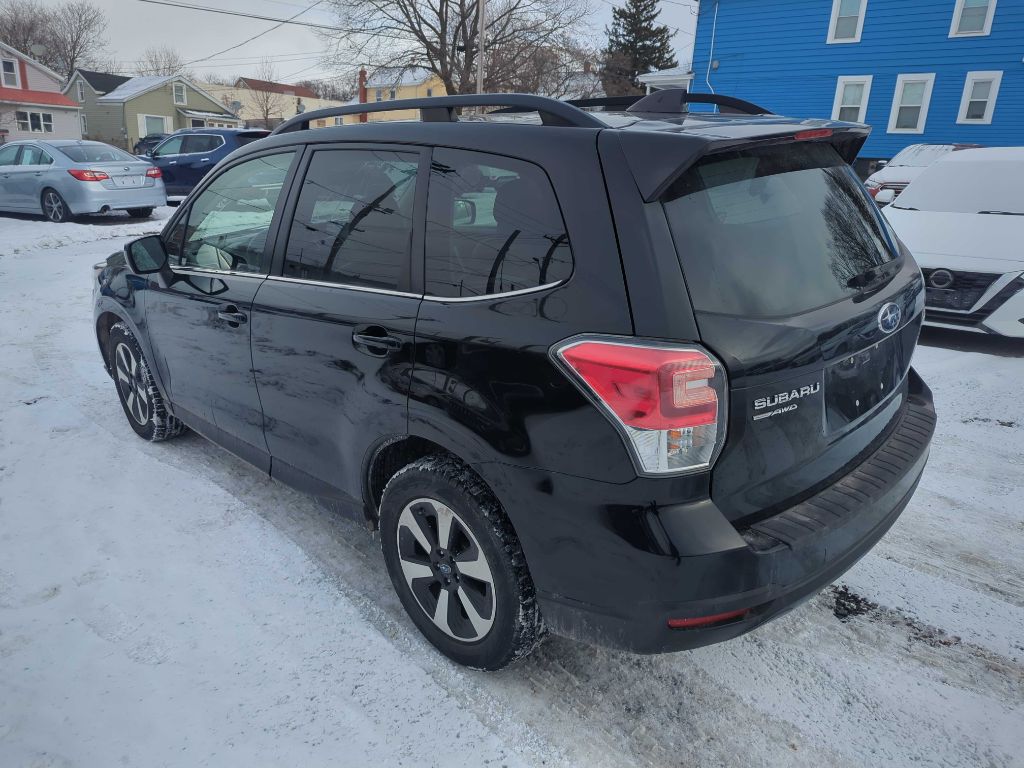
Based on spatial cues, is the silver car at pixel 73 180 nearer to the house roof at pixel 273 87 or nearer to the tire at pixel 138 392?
the tire at pixel 138 392

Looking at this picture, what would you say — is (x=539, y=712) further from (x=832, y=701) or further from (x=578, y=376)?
(x=578, y=376)

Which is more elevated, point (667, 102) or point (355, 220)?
point (667, 102)

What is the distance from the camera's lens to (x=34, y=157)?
44.1 feet

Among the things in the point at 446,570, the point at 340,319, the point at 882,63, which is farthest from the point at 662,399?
the point at 882,63

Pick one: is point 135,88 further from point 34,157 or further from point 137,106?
point 34,157

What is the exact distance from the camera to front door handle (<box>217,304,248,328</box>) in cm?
308

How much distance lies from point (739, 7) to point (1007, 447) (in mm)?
22812

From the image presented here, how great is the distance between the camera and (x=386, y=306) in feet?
A: 7.95

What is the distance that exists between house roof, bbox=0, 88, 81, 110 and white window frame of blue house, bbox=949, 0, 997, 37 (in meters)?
52.8

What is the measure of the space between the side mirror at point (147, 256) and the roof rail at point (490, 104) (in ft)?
3.80

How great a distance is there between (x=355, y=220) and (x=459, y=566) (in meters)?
1.33

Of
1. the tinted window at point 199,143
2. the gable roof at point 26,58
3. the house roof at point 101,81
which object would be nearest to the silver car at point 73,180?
the tinted window at point 199,143

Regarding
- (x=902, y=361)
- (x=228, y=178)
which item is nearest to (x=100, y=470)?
(x=228, y=178)

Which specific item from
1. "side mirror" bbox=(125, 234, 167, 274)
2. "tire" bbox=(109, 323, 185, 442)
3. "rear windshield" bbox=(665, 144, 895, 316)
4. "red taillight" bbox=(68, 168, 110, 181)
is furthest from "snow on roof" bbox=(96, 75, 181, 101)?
"rear windshield" bbox=(665, 144, 895, 316)
